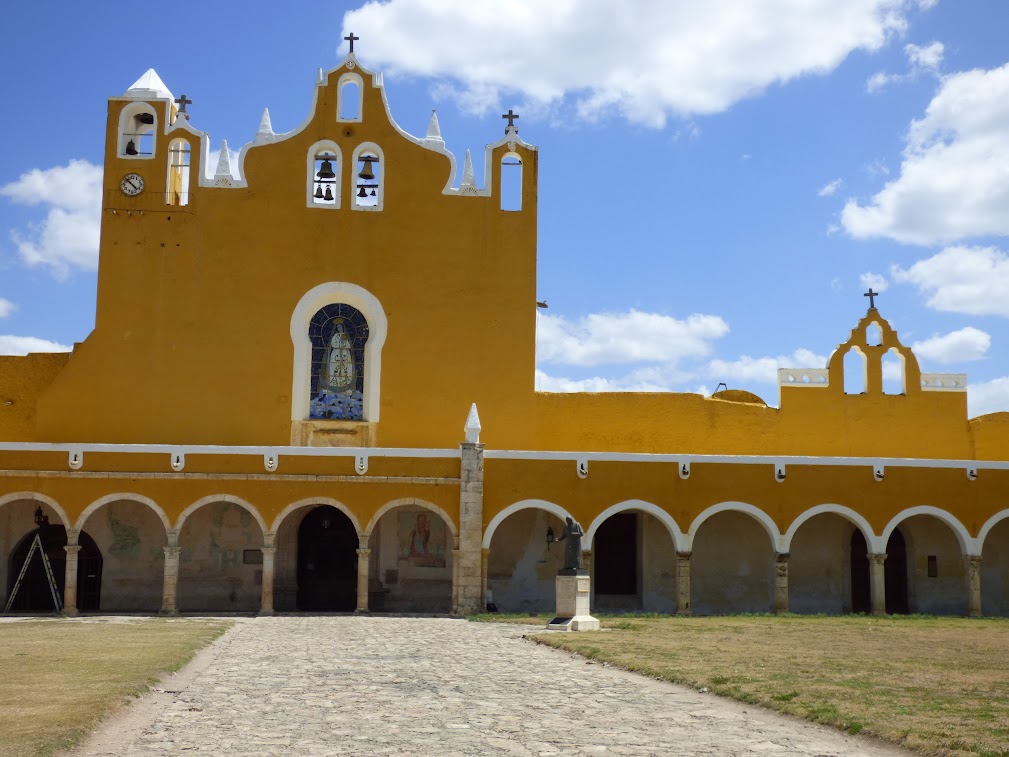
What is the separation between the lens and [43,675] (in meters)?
10.8

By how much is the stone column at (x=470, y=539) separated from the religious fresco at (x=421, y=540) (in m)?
1.16

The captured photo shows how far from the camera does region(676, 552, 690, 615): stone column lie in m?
21.2

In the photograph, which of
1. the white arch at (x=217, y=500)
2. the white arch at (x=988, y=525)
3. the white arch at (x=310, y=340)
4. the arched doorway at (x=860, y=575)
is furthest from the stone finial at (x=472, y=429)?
the white arch at (x=988, y=525)

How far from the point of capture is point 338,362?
2300 cm

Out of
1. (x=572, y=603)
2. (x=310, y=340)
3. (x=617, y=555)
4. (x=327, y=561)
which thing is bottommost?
(x=572, y=603)

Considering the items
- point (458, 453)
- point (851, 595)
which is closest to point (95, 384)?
point (458, 453)

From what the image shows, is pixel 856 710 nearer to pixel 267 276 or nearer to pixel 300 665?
pixel 300 665

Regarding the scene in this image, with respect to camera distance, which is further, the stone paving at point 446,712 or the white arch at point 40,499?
the white arch at point 40,499

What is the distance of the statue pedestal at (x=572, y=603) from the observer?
17.1 meters

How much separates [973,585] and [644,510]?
6321mm

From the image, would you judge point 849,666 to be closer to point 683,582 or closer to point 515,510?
point 683,582

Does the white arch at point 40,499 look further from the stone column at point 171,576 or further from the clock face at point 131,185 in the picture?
the clock face at point 131,185

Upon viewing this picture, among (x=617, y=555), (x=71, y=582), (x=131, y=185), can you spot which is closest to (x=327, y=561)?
(x=71, y=582)

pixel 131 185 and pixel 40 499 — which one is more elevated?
pixel 131 185
